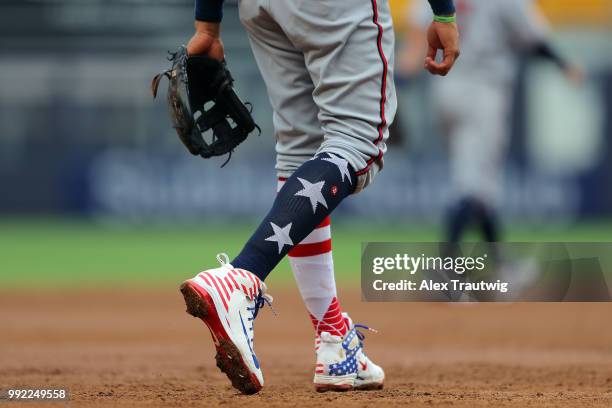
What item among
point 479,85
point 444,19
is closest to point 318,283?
point 444,19

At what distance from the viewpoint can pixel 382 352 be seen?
4301mm

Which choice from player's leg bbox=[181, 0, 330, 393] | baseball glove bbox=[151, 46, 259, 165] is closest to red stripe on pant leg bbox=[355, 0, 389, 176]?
player's leg bbox=[181, 0, 330, 393]

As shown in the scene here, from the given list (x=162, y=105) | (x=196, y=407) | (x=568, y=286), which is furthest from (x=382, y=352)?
(x=162, y=105)

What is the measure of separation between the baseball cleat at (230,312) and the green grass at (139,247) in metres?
4.94

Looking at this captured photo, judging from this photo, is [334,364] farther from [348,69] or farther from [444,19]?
[444,19]

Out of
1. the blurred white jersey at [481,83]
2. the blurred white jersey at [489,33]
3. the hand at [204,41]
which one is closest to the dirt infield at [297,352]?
the blurred white jersey at [481,83]

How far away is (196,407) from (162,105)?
12575 mm

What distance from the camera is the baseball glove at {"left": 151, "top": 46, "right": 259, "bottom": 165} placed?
286cm

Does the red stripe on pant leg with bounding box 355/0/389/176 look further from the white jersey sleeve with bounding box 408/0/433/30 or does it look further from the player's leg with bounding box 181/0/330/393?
the white jersey sleeve with bounding box 408/0/433/30

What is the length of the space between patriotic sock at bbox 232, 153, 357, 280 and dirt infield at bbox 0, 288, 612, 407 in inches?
13.6

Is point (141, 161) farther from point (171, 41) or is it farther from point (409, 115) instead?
point (409, 115)

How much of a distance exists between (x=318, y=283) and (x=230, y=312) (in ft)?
1.75

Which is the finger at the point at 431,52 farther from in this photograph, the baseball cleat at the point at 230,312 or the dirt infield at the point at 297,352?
the dirt infield at the point at 297,352

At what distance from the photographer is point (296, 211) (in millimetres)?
2625
